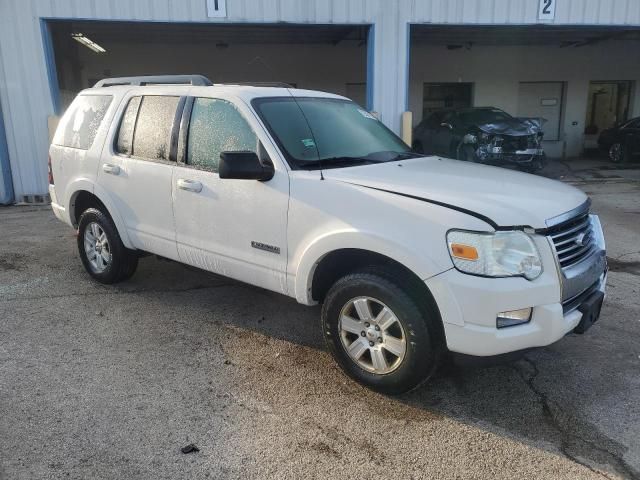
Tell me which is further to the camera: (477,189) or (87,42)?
(87,42)

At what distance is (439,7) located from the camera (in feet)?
34.7

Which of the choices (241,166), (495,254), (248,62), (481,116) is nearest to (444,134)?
(481,116)

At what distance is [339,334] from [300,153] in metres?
1.25

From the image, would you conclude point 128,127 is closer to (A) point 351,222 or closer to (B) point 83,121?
(B) point 83,121

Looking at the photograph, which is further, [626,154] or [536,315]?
[626,154]

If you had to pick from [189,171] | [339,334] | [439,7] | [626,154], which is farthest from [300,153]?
[626,154]

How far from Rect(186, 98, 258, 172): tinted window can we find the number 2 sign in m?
9.07

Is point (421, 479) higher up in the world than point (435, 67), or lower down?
lower down

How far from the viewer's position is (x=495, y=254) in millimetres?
2910

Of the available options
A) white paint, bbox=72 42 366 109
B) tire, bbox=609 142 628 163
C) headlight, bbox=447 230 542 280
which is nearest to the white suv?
headlight, bbox=447 230 542 280

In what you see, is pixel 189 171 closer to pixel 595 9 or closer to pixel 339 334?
pixel 339 334

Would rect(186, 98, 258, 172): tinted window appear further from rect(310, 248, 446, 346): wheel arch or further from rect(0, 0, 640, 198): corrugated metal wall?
rect(0, 0, 640, 198): corrugated metal wall

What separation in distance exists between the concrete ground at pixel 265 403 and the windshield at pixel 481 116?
844cm

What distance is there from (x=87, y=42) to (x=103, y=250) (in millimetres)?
11835
